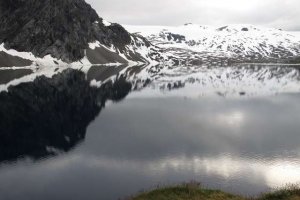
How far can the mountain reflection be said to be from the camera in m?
56.8

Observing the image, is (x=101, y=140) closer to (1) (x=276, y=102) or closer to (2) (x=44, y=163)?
(2) (x=44, y=163)

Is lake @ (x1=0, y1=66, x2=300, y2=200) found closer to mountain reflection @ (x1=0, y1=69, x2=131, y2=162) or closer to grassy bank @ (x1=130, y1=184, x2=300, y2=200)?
mountain reflection @ (x1=0, y1=69, x2=131, y2=162)

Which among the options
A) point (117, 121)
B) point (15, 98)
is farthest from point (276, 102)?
point (15, 98)

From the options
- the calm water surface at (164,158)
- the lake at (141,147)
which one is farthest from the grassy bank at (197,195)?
the calm water surface at (164,158)

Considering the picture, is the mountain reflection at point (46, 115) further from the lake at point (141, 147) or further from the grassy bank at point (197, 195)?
the grassy bank at point (197, 195)

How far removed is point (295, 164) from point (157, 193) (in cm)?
2430

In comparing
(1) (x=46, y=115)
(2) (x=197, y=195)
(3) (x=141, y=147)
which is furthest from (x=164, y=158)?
(1) (x=46, y=115)

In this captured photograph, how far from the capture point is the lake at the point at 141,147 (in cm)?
4088

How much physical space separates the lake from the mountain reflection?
0.20m

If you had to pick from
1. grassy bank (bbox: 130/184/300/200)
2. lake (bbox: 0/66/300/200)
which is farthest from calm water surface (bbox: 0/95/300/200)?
grassy bank (bbox: 130/184/300/200)

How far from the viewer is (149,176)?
43.0 m

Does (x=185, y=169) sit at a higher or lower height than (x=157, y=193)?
lower

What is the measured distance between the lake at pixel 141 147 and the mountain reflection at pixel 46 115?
20cm

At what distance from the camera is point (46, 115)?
264 ft
